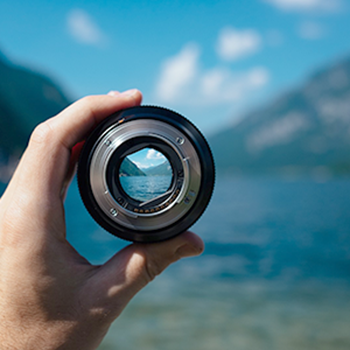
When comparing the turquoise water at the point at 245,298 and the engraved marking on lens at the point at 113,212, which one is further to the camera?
the turquoise water at the point at 245,298

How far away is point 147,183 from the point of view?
1883mm

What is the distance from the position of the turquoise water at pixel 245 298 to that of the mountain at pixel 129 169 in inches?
451

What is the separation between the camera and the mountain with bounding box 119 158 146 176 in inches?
73.6

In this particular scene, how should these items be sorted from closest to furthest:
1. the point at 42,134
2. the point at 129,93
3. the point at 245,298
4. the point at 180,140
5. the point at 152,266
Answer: the point at 180,140
the point at 42,134
the point at 152,266
the point at 129,93
the point at 245,298

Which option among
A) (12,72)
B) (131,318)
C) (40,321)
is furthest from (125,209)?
(12,72)

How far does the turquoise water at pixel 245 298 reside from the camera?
12.9m

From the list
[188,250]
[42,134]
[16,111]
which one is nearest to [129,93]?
[42,134]

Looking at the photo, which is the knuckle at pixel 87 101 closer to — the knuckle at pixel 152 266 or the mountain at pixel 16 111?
the knuckle at pixel 152 266

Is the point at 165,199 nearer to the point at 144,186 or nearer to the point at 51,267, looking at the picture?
Answer: the point at 144,186

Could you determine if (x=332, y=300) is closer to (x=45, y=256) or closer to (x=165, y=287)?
(x=165, y=287)

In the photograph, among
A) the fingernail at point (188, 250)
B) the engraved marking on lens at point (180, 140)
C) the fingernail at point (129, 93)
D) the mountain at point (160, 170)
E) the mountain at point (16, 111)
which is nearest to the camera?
the mountain at point (160, 170)

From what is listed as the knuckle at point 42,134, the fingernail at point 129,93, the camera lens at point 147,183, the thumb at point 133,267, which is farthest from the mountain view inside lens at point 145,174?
the fingernail at point 129,93

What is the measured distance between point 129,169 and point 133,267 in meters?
0.55

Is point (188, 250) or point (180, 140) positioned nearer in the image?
point (180, 140)
